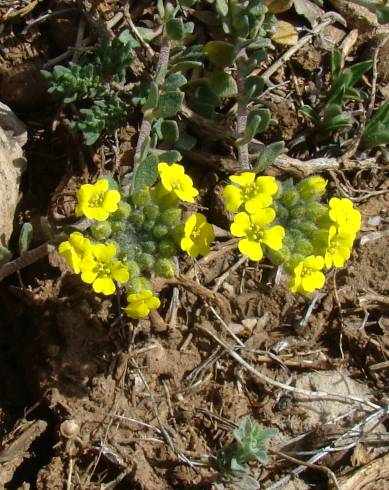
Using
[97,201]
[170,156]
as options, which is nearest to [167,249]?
[97,201]

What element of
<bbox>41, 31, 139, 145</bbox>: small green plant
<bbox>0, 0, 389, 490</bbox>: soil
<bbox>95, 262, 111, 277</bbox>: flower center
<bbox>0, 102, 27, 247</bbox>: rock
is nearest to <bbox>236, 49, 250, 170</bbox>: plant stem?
<bbox>0, 0, 389, 490</bbox>: soil

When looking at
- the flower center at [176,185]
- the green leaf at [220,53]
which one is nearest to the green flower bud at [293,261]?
the flower center at [176,185]

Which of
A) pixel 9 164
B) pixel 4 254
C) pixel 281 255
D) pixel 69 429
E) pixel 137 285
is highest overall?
pixel 9 164

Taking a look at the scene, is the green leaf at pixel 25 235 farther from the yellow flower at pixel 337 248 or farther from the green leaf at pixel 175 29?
the yellow flower at pixel 337 248

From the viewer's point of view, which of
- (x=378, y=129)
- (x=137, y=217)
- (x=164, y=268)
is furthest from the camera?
(x=378, y=129)

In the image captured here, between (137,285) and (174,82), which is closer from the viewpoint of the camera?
(137,285)

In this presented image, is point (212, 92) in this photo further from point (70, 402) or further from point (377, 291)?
point (70, 402)

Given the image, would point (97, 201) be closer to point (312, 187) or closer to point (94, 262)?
point (94, 262)
